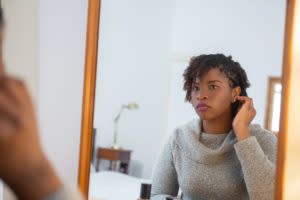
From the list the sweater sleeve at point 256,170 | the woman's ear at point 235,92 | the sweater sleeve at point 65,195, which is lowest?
the sweater sleeve at point 256,170

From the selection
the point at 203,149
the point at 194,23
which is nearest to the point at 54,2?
the point at 194,23

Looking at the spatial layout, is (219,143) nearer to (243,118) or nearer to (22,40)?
(243,118)

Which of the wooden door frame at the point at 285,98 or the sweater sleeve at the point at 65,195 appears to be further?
the wooden door frame at the point at 285,98

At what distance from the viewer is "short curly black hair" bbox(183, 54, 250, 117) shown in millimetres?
535

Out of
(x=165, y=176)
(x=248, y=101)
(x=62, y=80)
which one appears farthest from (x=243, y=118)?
(x=62, y=80)

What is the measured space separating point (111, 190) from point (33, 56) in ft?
0.73

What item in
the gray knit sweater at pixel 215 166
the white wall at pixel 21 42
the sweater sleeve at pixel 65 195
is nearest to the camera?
the sweater sleeve at pixel 65 195

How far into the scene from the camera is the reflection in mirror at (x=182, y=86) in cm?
53

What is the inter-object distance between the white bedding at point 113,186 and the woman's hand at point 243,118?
0.15 meters

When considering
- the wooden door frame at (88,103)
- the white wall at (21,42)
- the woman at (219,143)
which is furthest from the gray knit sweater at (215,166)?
the white wall at (21,42)

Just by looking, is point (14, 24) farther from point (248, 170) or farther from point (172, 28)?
point (248, 170)

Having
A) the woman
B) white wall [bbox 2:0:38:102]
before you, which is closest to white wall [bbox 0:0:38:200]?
white wall [bbox 2:0:38:102]

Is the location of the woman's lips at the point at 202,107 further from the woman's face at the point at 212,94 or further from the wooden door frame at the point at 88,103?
the wooden door frame at the point at 88,103

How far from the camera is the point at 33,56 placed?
1.61ft
